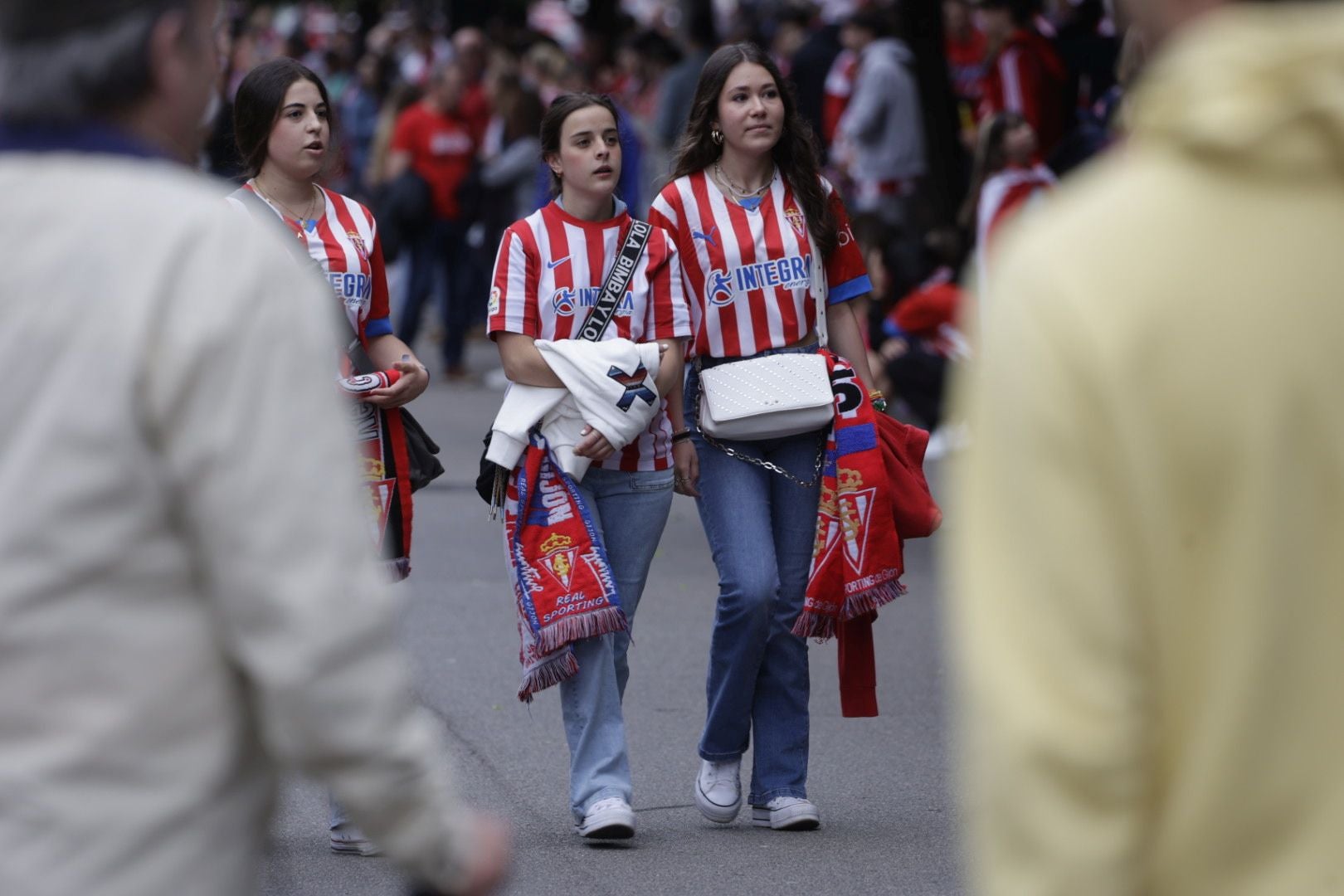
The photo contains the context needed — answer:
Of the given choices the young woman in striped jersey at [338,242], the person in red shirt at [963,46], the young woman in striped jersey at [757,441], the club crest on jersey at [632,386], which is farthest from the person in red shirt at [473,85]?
the club crest on jersey at [632,386]

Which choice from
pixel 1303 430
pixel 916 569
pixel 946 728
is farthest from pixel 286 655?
pixel 916 569

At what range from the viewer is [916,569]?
29.2ft

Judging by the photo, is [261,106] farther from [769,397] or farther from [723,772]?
[723,772]

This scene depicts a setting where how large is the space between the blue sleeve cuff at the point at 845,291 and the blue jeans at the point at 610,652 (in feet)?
2.19

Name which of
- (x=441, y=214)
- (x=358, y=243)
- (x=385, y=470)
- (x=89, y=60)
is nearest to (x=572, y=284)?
(x=358, y=243)

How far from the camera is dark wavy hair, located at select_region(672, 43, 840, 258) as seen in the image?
17.4 ft

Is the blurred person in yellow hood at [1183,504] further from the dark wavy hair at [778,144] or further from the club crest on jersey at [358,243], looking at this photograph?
the dark wavy hair at [778,144]

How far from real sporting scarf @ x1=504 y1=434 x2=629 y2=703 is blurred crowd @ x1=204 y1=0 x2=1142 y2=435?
561cm

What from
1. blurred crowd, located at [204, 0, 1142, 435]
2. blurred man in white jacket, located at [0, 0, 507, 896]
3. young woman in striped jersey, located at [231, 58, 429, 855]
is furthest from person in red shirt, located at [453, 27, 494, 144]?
blurred man in white jacket, located at [0, 0, 507, 896]

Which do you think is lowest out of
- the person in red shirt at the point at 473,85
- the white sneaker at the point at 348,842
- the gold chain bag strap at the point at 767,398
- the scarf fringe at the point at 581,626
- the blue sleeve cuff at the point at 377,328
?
the white sneaker at the point at 348,842

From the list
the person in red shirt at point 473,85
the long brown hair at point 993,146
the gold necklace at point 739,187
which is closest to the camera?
the gold necklace at point 739,187

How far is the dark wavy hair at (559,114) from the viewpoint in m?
5.21

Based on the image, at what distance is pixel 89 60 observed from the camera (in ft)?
6.43

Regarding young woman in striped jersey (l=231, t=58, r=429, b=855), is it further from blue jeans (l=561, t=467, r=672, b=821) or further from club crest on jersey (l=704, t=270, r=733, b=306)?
club crest on jersey (l=704, t=270, r=733, b=306)
